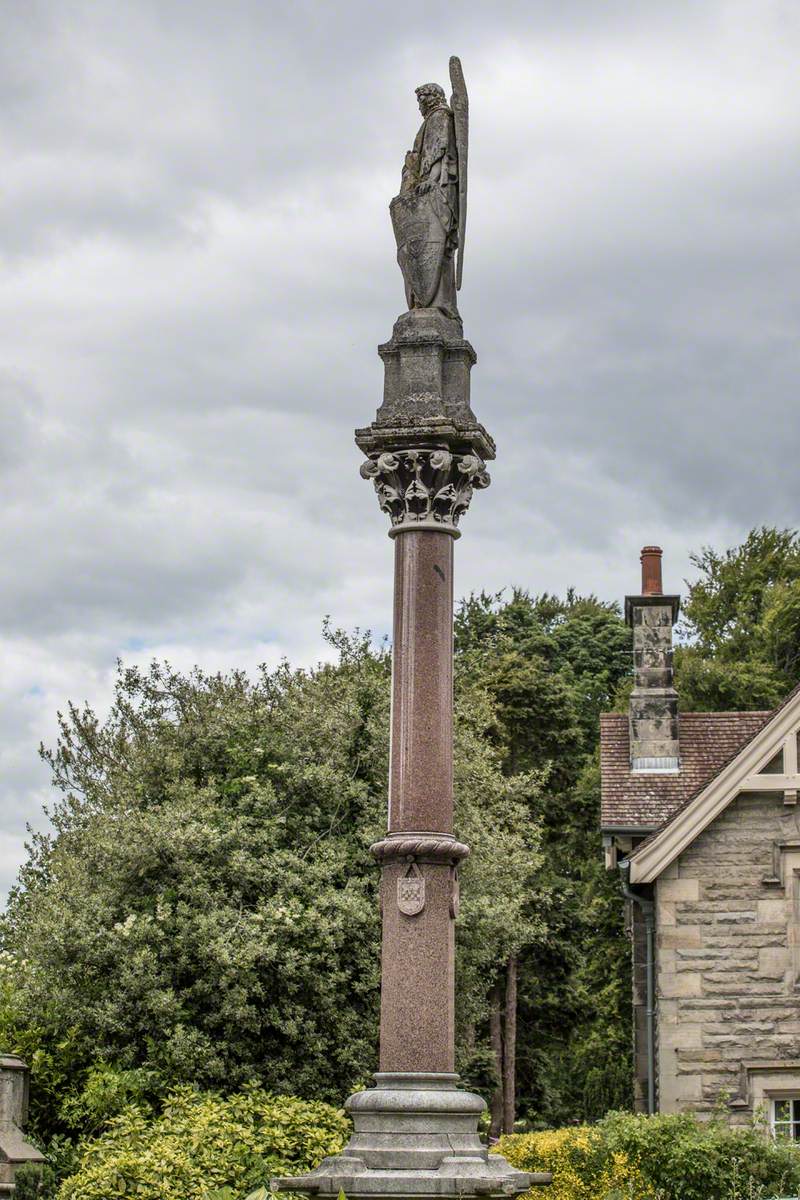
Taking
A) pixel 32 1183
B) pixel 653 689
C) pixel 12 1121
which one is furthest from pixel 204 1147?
pixel 653 689

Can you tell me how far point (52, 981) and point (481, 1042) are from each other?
48.7 ft

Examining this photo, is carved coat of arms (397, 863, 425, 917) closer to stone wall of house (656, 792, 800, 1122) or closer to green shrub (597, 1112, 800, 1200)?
green shrub (597, 1112, 800, 1200)

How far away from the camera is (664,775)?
2388 cm

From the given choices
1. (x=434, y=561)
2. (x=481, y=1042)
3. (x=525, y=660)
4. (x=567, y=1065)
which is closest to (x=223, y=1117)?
(x=434, y=561)

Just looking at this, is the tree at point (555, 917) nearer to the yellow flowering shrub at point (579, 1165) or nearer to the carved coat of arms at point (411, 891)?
the yellow flowering shrub at point (579, 1165)

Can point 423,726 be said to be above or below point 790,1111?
above

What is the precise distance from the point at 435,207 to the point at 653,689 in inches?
440

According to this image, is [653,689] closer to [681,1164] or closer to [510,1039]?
[681,1164]

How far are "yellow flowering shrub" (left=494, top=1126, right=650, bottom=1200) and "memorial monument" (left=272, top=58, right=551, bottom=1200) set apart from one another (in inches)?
63.4

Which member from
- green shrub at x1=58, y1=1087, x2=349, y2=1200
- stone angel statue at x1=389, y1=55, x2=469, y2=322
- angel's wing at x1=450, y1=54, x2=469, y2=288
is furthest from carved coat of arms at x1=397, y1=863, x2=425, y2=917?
angel's wing at x1=450, y1=54, x2=469, y2=288

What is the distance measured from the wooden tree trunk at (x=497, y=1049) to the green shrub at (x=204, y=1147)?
49.7 feet

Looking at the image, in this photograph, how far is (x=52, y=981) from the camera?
1992cm

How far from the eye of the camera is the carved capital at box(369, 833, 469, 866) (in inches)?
507

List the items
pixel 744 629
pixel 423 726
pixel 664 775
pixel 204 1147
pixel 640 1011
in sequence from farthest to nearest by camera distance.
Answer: pixel 744 629 < pixel 664 775 < pixel 640 1011 < pixel 204 1147 < pixel 423 726
